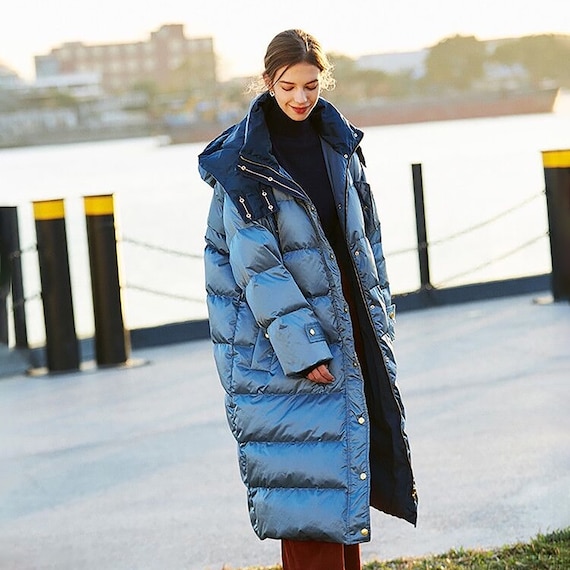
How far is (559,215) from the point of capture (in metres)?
8.44

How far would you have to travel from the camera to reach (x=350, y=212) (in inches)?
140

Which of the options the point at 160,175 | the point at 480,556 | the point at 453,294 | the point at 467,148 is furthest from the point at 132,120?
the point at 480,556

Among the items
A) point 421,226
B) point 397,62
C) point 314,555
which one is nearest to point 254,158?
point 314,555

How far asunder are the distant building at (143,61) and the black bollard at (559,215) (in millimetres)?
55104

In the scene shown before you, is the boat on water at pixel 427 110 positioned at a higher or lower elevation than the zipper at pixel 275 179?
higher

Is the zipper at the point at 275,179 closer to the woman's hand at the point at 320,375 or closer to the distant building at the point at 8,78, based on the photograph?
the woman's hand at the point at 320,375

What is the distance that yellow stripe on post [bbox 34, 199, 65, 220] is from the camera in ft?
24.8

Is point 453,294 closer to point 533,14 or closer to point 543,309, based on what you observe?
point 543,309

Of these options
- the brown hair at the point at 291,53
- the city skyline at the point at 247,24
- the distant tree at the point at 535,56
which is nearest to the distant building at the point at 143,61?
the city skyline at the point at 247,24

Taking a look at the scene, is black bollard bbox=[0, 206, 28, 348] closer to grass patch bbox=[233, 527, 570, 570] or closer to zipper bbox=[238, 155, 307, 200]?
grass patch bbox=[233, 527, 570, 570]

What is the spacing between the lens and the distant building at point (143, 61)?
214 feet

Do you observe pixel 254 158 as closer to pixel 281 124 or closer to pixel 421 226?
pixel 281 124

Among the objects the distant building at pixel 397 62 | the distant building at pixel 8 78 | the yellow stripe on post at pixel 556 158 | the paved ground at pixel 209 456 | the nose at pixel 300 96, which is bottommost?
the paved ground at pixel 209 456

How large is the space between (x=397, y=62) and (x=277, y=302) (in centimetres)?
5379
